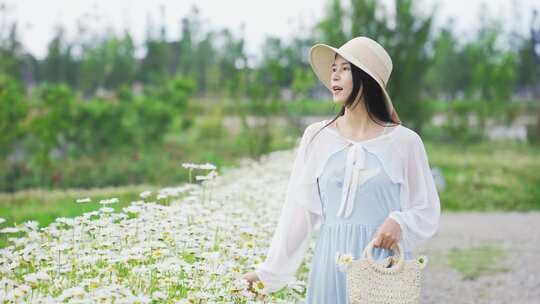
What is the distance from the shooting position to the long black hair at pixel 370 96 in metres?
2.98

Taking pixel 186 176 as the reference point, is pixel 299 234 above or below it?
above

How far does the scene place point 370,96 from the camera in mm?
2996

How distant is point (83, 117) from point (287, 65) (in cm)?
1331

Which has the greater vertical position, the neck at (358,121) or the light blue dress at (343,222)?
the neck at (358,121)

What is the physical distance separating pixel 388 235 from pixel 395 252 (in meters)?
0.07

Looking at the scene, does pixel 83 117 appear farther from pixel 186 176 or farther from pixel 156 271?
pixel 156 271

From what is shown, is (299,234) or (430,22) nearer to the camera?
(299,234)

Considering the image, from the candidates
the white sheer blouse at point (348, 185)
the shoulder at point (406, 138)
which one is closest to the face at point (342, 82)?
the white sheer blouse at point (348, 185)

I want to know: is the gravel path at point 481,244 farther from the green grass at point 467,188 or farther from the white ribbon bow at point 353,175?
the white ribbon bow at point 353,175

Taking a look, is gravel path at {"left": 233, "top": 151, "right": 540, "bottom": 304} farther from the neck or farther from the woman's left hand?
the woman's left hand

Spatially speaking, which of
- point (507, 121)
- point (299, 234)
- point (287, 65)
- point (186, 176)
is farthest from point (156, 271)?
point (287, 65)

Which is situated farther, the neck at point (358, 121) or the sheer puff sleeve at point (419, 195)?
the neck at point (358, 121)

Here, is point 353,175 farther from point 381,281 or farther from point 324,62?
point 324,62

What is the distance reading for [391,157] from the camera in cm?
288
